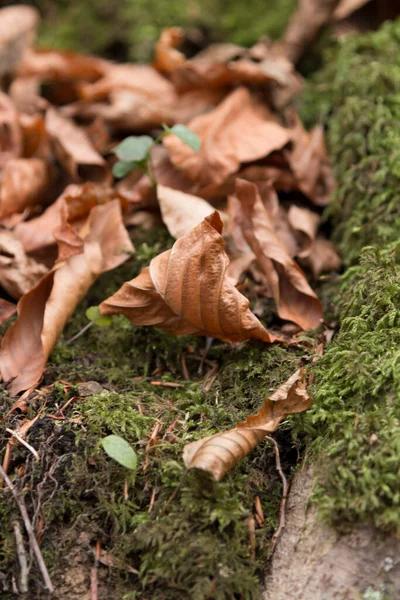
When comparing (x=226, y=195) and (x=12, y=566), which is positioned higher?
(x=226, y=195)

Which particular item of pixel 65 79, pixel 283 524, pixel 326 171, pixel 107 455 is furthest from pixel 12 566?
pixel 65 79

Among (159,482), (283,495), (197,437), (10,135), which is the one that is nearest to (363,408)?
(283,495)

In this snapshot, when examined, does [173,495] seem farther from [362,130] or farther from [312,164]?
[362,130]

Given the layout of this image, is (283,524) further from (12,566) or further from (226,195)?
(226,195)

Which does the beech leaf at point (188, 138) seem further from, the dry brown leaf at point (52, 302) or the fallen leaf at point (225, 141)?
the dry brown leaf at point (52, 302)

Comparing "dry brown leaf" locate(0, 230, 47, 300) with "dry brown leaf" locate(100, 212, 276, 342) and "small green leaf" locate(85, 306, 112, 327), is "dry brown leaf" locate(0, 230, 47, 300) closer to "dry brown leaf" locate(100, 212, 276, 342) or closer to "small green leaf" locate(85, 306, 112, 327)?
"small green leaf" locate(85, 306, 112, 327)

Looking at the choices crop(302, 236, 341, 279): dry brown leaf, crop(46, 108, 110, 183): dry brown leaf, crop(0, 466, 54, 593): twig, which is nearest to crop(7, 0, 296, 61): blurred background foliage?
crop(46, 108, 110, 183): dry brown leaf
